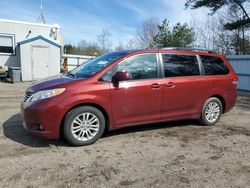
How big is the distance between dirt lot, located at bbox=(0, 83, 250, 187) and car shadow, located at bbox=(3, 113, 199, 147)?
0.02 m

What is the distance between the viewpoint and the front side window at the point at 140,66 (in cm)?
500

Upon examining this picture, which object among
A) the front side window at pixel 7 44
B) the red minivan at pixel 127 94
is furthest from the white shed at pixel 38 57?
the red minivan at pixel 127 94

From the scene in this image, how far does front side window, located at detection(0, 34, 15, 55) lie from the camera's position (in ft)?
54.0

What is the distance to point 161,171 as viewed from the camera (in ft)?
12.3

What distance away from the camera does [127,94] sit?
4.88m

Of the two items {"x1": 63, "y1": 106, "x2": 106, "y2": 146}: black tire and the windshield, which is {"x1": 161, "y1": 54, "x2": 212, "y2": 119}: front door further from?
{"x1": 63, "y1": 106, "x2": 106, "y2": 146}: black tire

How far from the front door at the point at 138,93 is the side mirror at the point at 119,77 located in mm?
78

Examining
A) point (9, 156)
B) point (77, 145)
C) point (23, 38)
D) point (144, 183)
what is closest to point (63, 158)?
point (77, 145)

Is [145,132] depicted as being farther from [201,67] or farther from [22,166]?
[22,166]

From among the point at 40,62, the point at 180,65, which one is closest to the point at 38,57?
the point at 40,62

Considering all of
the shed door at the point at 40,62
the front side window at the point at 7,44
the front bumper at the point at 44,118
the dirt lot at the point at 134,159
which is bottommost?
the dirt lot at the point at 134,159

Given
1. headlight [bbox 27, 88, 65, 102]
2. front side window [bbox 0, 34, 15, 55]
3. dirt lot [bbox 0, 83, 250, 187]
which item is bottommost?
dirt lot [bbox 0, 83, 250, 187]

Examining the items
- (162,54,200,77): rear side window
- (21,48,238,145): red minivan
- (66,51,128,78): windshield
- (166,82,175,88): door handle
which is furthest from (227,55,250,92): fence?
(66,51,128,78): windshield

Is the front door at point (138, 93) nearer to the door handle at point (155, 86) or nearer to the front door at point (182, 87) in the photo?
the door handle at point (155, 86)
